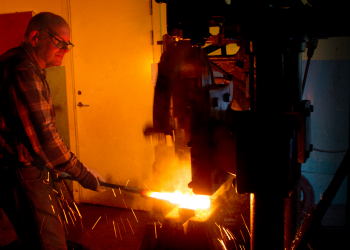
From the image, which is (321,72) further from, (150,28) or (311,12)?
(311,12)

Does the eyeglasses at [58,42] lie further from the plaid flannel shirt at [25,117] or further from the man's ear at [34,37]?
the plaid flannel shirt at [25,117]

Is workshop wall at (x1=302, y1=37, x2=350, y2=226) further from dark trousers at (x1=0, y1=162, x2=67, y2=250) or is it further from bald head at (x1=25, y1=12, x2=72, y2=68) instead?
dark trousers at (x1=0, y1=162, x2=67, y2=250)

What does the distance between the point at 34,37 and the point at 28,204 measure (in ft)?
4.96

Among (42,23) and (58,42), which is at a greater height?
(42,23)

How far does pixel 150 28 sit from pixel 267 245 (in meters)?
3.53

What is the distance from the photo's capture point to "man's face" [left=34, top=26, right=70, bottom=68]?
8.64 feet

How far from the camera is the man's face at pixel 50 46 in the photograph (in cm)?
263

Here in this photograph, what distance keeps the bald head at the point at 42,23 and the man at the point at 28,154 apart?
32 centimetres

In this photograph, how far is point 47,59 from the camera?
2.71 metres

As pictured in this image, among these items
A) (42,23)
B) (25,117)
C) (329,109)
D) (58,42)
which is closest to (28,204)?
(25,117)

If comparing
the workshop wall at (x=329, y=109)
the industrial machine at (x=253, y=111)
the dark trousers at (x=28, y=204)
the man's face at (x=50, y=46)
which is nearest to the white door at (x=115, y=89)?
the man's face at (x=50, y=46)

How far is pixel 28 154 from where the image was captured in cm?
226

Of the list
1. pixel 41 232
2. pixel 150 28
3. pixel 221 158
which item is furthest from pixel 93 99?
pixel 221 158

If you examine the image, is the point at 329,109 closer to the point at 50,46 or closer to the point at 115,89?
the point at 115,89
